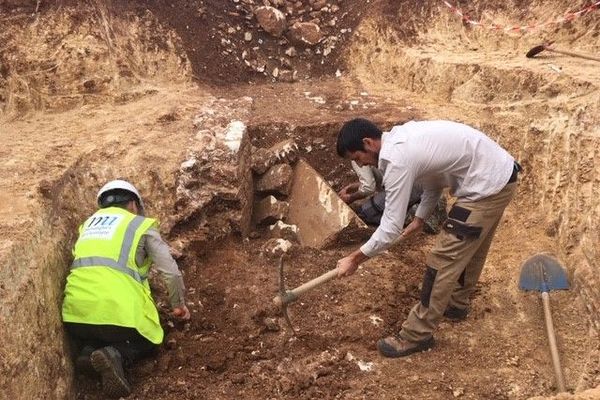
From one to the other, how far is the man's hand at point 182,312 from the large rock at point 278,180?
1.81 metres

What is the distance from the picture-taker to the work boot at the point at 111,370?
10.0 ft

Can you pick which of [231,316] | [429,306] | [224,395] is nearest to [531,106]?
[429,306]

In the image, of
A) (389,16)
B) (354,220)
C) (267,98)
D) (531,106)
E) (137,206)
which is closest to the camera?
(137,206)

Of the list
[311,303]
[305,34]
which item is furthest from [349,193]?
[305,34]

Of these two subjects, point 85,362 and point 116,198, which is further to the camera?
point 116,198

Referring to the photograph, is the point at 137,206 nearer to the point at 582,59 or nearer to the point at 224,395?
the point at 224,395

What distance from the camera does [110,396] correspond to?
→ 3.22 m

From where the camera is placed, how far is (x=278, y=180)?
520 centimetres

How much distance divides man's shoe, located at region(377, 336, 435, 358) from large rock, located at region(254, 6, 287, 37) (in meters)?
5.08

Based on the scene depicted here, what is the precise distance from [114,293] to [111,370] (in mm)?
425

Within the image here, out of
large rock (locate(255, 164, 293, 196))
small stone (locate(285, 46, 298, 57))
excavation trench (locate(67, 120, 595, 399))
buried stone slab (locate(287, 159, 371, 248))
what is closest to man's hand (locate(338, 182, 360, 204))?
buried stone slab (locate(287, 159, 371, 248))

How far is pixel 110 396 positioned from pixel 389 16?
605 cm

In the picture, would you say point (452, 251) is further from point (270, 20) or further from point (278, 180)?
point (270, 20)

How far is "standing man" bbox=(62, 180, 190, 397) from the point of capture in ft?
10.3
